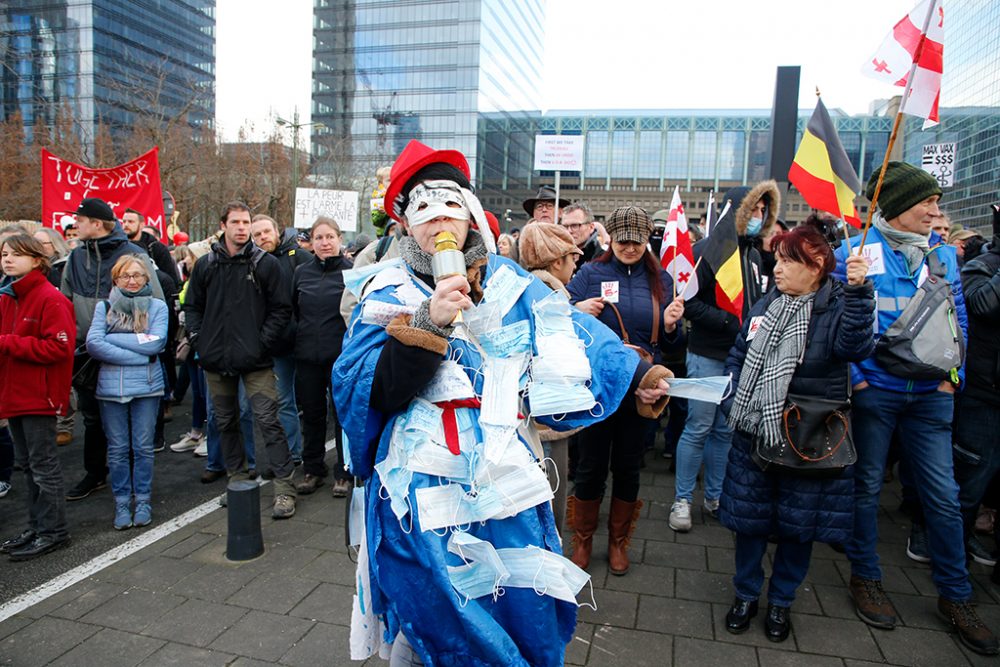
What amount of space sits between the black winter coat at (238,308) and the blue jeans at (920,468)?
4.09 m

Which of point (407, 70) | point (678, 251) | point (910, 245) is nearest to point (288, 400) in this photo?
point (678, 251)

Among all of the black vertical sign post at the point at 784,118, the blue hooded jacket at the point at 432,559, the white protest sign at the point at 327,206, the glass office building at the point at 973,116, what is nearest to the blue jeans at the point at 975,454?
the blue hooded jacket at the point at 432,559

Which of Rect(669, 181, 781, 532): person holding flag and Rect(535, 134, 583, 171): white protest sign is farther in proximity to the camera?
Rect(535, 134, 583, 171): white protest sign

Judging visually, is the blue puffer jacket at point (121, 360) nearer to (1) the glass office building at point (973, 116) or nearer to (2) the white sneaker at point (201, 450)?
(2) the white sneaker at point (201, 450)

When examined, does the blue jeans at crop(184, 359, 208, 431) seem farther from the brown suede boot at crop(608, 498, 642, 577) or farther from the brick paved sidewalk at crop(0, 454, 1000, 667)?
the brown suede boot at crop(608, 498, 642, 577)

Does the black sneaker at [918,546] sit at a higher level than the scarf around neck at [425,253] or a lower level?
lower

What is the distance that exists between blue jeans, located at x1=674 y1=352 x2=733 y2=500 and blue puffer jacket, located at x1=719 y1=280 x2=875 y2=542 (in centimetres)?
125

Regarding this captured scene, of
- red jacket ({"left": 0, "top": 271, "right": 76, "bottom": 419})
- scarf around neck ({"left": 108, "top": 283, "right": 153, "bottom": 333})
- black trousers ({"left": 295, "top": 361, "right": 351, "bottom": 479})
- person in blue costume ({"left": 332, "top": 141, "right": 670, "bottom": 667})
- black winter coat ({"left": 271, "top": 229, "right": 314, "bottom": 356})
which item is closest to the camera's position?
person in blue costume ({"left": 332, "top": 141, "right": 670, "bottom": 667})

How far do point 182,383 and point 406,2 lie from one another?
76323 millimetres

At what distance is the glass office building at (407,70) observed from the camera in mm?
70188

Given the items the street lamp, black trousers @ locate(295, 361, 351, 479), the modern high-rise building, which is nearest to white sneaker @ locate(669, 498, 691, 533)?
black trousers @ locate(295, 361, 351, 479)

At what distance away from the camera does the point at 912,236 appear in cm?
340

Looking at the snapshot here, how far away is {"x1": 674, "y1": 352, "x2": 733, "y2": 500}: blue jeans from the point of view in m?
4.52

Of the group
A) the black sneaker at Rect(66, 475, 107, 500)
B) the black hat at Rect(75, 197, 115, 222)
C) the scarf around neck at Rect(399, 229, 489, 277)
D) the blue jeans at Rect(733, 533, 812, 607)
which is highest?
the black hat at Rect(75, 197, 115, 222)
